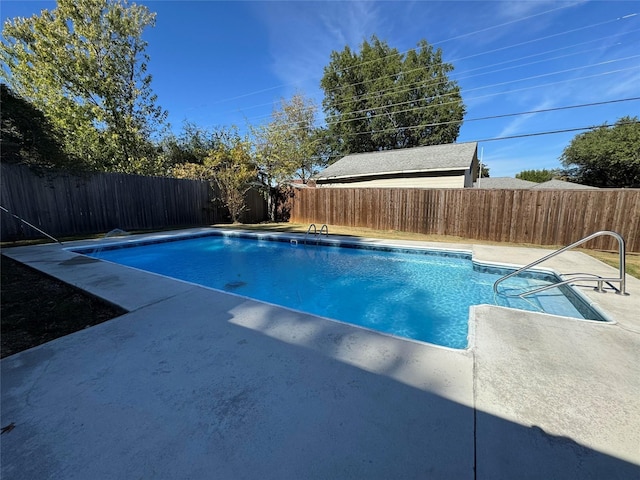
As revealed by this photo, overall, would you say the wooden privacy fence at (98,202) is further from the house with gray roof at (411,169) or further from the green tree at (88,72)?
the house with gray roof at (411,169)

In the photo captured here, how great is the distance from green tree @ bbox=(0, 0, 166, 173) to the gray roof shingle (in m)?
10.9

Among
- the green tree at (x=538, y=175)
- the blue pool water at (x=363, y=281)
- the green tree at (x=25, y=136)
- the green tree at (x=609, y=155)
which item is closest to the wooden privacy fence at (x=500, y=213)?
the blue pool water at (x=363, y=281)

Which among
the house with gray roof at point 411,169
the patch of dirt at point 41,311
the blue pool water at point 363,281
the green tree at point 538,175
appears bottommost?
the blue pool water at point 363,281

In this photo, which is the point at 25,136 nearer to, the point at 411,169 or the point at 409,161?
the point at 411,169

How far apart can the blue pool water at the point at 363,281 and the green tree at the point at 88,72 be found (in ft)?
26.6

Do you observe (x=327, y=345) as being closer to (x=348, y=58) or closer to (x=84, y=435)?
(x=84, y=435)

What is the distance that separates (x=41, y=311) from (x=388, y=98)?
26.7 metres

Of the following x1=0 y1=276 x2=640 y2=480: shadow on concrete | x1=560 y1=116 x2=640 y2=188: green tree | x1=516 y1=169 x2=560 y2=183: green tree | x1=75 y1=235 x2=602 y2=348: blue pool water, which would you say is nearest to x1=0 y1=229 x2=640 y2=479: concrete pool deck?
x1=0 y1=276 x2=640 y2=480: shadow on concrete

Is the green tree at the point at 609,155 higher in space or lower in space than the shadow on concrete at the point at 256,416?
higher

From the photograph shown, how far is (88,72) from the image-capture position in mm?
12945

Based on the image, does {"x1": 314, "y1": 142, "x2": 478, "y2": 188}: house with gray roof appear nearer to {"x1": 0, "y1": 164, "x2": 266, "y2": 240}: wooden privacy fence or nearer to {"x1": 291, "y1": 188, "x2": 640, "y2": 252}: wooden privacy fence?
{"x1": 291, "y1": 188, "x2": 640, "y2": 252}: wooden privacy fence

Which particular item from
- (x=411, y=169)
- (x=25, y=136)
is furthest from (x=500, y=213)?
(x=25, y=136)

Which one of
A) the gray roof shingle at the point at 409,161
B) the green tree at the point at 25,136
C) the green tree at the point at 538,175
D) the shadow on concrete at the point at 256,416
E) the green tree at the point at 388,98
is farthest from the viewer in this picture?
the green tree at the point at 538,175

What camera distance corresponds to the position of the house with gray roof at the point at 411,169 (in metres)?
12.9
